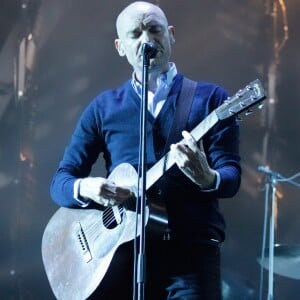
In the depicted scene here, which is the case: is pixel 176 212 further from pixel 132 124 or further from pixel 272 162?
pixel 272 162

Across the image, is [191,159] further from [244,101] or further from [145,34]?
[145,34]

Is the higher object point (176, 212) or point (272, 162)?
point (272, 162)

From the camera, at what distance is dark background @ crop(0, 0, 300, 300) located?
303cm

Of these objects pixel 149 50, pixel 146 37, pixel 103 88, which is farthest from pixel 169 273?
pixel 103 88

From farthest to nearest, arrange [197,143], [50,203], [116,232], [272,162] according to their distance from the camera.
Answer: [272,162] < [50,203] < [116,232] < [197,143]

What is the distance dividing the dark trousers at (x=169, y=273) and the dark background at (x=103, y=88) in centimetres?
126

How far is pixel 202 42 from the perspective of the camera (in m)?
3.33

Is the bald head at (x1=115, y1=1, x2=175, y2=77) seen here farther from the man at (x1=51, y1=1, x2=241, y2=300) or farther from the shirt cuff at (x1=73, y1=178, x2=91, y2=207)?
the shirt cuff at (x1=73, y1=178, x2=91, y2=207)

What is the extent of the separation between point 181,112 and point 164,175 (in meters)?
0.23

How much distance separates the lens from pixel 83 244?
1.99 metres

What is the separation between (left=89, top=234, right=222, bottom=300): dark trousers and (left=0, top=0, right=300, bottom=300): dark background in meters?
1.26

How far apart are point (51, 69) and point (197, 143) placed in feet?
5.47

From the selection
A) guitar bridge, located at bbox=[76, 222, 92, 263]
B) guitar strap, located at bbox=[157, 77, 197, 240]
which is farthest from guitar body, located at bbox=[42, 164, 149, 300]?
guitar strap, located at bbox=[157, 77, 197, 240]

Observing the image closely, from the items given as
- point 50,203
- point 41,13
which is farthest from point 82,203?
point 41,13
